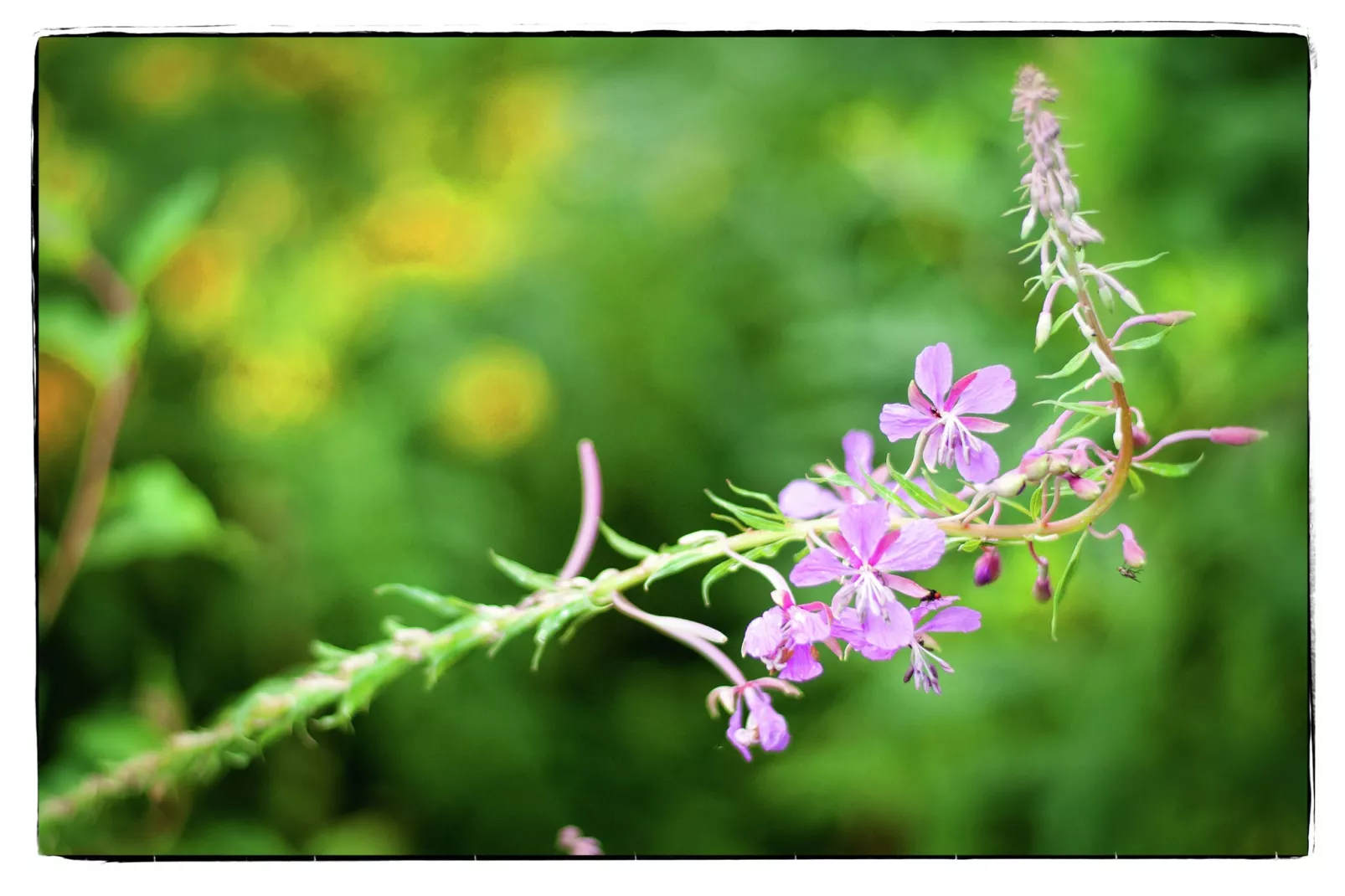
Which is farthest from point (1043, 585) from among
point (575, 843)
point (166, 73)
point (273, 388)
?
point (166, 73)

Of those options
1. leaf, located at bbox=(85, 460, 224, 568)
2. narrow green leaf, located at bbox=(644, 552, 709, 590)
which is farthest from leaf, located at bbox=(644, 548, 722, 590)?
leaf, located at bbox=(85, 460, 224, 568)

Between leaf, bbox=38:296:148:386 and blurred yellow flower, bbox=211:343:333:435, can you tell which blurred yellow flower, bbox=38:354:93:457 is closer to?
leaf, bbox=38:296:148:386

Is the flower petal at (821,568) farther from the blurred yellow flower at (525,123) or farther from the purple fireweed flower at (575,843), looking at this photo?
the blurred yellow flower at (525,123)

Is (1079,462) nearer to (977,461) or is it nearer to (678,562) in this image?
(977,461)

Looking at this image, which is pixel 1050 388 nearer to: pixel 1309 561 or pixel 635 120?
pixel 1309 561

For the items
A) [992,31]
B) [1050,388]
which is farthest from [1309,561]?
[992,31]
